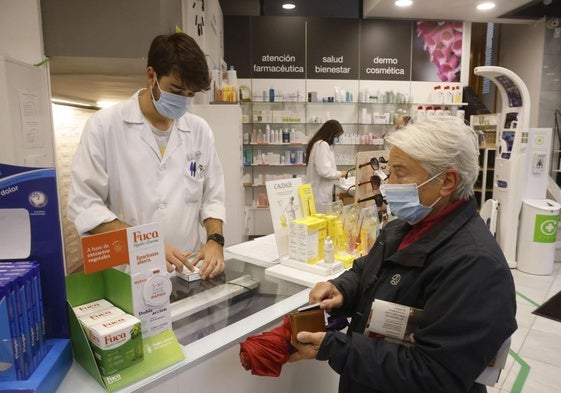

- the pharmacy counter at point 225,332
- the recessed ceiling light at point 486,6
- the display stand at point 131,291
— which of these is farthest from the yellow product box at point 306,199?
the recessed ceiling light at point 486,6

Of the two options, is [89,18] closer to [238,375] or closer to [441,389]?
[238,375]

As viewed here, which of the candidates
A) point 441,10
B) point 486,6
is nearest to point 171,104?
point 441,10

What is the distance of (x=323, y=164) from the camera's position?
510 centimetres

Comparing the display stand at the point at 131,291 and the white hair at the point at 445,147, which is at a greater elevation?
the white hair at the point at 445,147

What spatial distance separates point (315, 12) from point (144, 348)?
717 centimetres

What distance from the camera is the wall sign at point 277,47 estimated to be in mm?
6734

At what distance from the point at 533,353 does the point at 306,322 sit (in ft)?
9.31

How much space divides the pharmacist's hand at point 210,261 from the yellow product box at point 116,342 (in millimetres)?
623

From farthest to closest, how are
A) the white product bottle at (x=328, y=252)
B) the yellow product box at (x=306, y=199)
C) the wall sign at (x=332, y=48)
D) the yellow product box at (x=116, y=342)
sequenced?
the wall sign at (x=332, y=48)
the yellow product box at (x=306, y=199)
the white product bottle at (x=328, y=252)
the yellow product box at (x=116, y=342)

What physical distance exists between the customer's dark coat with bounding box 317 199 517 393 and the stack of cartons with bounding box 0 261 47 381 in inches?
29.4

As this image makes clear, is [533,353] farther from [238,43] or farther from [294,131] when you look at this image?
[238,43]

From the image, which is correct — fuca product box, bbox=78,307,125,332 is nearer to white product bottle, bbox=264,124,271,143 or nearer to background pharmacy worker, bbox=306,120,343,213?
background pharmacy worker, bbox=306,120,343,213

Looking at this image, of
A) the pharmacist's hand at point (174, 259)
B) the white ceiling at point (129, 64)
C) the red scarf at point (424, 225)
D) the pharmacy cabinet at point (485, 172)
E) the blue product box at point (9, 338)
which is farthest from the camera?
the pharmacy cabinet at point (485, 172)

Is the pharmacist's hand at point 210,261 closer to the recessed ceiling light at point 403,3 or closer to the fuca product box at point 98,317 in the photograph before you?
the fuca product box at point 98,317
